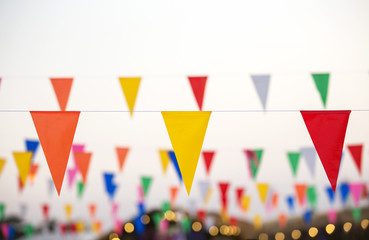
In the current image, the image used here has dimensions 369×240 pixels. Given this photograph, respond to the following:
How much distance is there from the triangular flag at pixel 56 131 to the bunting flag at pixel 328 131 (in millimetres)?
1895

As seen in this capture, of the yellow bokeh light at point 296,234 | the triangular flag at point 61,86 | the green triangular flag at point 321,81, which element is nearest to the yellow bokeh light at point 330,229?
the yellow bokeh light at point 296,234

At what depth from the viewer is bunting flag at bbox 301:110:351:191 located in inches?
119

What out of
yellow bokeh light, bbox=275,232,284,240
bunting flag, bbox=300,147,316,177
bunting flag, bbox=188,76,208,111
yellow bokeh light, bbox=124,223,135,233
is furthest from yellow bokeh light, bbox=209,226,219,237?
bunting flag, bbox=188,76,208,111

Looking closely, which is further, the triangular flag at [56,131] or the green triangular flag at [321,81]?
the green triangular flag at [321,81]

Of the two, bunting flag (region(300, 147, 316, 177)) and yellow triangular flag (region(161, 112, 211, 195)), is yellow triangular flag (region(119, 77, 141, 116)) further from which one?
bunting flag (region(300, 147, 316, 177))

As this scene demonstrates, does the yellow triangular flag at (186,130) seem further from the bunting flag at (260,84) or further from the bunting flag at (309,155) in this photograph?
the bunting flag at (309,155)

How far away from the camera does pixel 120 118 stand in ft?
20.0

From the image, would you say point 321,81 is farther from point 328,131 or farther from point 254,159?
point 254,159

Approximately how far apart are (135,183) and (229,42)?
581 centimetres

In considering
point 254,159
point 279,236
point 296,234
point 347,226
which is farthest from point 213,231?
point 254,159

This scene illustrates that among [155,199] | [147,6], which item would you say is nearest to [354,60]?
[147,6]

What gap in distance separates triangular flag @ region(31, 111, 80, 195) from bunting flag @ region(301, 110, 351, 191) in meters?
1.90

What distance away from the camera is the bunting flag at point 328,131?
301 cm

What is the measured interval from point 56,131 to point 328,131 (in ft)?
7.24
